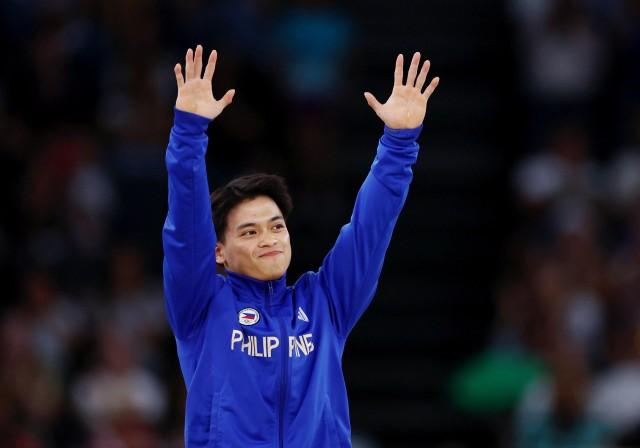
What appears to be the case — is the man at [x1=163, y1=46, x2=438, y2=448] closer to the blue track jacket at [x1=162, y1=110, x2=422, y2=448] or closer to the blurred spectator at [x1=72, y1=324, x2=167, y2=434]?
the blue track jacket at [x1=162, y1=110, x2=422, y2=448]

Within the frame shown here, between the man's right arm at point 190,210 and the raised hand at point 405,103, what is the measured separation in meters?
0.63

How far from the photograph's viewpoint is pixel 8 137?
39.1 feet

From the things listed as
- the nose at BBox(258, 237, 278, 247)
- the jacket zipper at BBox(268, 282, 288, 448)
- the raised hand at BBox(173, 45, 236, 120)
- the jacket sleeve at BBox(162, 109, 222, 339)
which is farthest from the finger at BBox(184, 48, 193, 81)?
the jacket zipper at BBox(268, 282, 288, 448)

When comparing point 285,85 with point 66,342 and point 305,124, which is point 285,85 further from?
point 66,342

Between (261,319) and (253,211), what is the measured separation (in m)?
0.40

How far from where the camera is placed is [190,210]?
520 cm

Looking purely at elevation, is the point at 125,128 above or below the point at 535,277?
above

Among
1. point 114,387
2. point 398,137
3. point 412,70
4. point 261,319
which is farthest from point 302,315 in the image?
point 114,387

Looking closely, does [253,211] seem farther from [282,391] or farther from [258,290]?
[282,391]

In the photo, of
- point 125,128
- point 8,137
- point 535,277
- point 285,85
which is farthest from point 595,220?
point 8,137

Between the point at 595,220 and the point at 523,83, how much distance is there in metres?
1.88

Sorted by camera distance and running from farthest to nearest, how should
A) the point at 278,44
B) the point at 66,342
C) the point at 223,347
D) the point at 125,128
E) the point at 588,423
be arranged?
1. the point at 278,44
2. the point at 125,128
3. the point at 66,342
4. the point at 588,423
5. the point at 223,347

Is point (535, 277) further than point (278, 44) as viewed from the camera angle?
No

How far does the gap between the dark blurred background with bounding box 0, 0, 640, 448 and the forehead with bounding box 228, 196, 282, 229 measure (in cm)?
451
